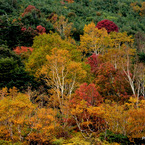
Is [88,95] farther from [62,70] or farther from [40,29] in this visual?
[40,29]

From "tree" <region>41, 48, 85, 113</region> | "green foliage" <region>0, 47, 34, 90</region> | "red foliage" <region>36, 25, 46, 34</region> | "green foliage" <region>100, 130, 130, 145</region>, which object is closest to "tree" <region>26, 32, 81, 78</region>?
"green foliage" <region>0, 47, 34, 90</region>

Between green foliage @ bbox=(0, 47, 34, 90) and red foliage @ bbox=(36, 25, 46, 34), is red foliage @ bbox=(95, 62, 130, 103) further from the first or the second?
red foliage @ bbox=(36, 25, 46, 34)

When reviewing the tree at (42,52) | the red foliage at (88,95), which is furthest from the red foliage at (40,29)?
the red foliage at (88,95)

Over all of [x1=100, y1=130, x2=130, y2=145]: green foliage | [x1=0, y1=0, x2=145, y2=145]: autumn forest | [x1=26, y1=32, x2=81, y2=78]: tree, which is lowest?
[x1=100, y1=130, x2=130, y2=145]: green foliage

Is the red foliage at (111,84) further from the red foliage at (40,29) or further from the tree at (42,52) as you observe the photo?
the red foliage at (40,29)

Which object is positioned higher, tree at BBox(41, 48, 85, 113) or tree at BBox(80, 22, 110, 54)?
tree at BBox(80, 22, 110, 54)

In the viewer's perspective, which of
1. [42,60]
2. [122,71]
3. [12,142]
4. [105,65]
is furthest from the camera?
[42,60]

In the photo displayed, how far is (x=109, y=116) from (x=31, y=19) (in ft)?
105

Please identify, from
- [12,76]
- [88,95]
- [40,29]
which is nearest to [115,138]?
[88,95]

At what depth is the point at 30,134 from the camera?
1230 centimetres

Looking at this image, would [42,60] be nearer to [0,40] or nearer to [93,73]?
[93,73]

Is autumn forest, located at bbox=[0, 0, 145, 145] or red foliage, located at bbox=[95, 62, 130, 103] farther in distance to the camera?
red foliage, located at bbox=[95, 62, 130, 103]

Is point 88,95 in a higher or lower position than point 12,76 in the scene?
lower

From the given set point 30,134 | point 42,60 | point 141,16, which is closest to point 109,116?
point 30,134
